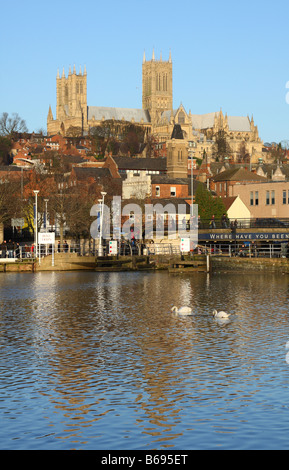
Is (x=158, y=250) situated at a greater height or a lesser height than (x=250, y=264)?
greater

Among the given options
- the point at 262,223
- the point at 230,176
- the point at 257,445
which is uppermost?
the point at 230,176

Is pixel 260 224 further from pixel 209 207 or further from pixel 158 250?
pixel 209 207

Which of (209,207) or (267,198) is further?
(209,207)

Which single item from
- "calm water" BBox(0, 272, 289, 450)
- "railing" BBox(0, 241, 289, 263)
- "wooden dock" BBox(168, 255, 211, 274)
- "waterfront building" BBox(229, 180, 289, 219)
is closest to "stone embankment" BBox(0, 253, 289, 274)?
"wooden dock" BBox(168, 255, 211, 274)

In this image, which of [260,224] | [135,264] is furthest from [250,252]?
[135,264]

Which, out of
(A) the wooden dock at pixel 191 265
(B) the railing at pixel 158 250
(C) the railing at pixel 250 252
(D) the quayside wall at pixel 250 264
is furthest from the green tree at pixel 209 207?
(A) the wooden dock at pixel 191 265

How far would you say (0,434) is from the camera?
56.0ft

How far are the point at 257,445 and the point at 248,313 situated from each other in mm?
23487

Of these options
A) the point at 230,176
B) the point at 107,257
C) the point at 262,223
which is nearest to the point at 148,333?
the point at 107,257

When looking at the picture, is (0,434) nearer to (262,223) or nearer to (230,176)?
(262,223)

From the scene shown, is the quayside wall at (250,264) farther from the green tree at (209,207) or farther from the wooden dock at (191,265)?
the green tree at (209,207)

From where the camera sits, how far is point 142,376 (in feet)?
74.7

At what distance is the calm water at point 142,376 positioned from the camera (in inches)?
667

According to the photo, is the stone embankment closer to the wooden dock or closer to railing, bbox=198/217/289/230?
the wooden dock
